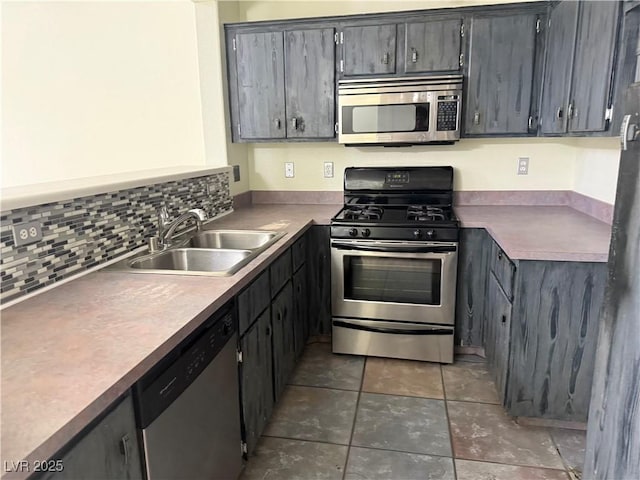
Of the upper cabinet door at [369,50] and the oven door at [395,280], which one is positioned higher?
the upper cabinet door at [369,50]

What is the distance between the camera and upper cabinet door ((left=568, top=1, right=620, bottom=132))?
6.35 ft

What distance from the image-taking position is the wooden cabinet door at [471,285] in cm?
272

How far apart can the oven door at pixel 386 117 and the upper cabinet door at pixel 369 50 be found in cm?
18

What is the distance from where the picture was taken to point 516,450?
2.07 metres

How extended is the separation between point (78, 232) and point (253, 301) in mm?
733

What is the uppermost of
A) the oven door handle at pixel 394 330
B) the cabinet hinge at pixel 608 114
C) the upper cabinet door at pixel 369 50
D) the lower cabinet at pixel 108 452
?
the upper cabinet door at pixel 369 50

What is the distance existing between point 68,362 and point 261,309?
3.25 ft

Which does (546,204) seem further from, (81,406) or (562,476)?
(81,406)

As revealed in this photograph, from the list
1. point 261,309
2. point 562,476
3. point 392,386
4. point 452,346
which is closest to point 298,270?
point 261,309

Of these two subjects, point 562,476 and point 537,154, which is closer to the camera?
point 562,476

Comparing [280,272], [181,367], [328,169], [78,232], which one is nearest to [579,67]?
[328,169]

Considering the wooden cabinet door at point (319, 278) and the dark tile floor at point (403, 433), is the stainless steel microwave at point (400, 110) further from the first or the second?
the dark tile floor at point (403, 433)

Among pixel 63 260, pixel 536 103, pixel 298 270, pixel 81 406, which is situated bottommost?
pixel 298 270

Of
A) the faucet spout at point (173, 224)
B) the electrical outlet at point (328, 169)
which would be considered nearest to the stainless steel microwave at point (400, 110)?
the electrical outlet at point (328, 169)
